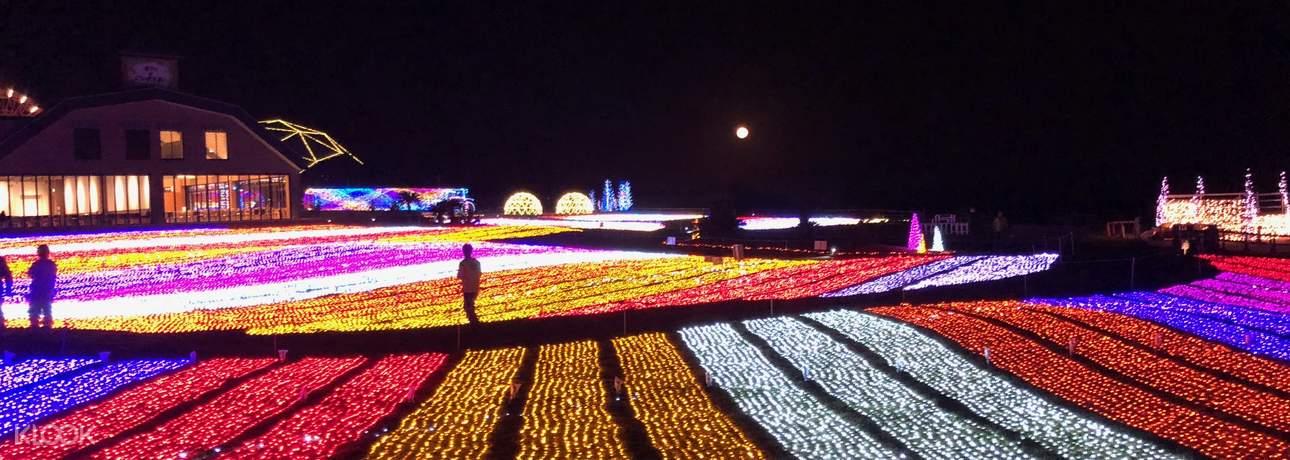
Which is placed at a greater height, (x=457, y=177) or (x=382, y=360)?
(x=457, y=177)

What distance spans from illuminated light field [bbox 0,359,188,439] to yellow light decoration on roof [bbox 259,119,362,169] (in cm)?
5087

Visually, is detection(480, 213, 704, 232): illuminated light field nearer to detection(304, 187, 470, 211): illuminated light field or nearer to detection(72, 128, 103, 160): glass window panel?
detection(304, 187, 470, 211): illuminated light field

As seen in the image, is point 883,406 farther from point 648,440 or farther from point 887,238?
point 887,238

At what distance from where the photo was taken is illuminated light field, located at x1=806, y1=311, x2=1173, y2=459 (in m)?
7.64

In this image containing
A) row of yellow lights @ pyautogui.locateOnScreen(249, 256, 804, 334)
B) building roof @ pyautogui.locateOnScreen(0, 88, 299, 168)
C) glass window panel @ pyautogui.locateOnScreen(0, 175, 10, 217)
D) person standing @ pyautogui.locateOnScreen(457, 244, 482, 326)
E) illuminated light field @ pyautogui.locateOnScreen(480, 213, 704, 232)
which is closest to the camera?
person standing @ pyautogui.locateOnScreen(457, 244, 482, 326)

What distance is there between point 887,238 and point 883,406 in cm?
2153

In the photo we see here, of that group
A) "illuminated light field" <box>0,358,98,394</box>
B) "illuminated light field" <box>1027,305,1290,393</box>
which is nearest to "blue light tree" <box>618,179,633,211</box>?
"illuminated light field" <box>1027,305,1290,393</box>

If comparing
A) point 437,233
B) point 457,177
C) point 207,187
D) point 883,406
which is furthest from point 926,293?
point 457,177

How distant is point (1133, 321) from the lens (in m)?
13.7

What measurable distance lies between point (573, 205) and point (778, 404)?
171ft

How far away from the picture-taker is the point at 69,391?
34.5 feet

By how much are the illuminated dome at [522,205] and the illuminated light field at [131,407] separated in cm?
4655

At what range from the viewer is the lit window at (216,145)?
48.1m

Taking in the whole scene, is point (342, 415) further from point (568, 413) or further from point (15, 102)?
point (15, 102)
